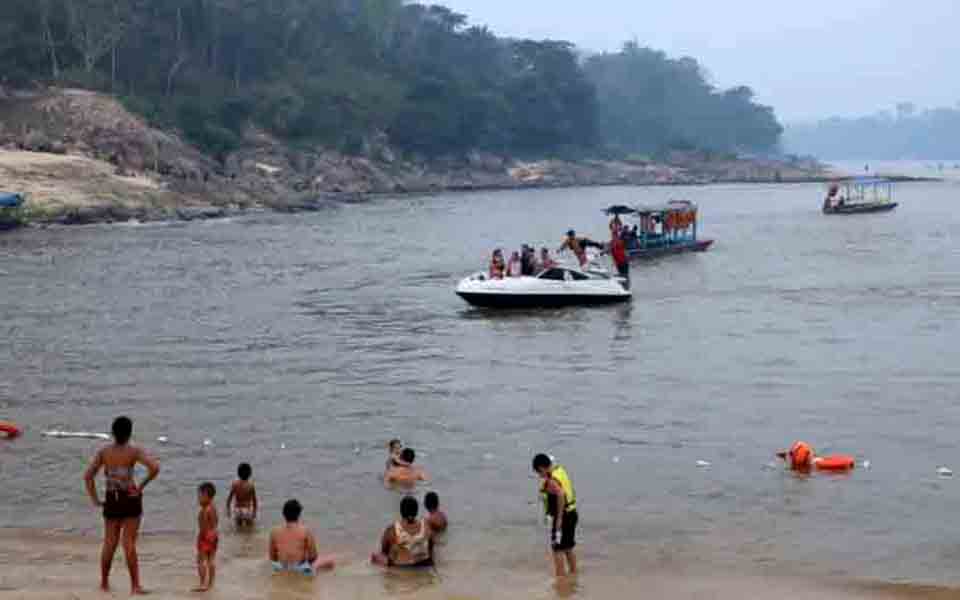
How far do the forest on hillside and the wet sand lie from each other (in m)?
80.5

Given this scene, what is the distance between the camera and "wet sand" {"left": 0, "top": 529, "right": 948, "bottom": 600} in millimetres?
13367

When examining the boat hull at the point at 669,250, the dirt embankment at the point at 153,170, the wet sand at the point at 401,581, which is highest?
the dirt embankment at the point at 153,170

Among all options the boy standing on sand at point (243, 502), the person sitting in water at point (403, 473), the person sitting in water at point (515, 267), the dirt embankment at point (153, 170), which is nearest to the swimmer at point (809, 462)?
the person sitting in water at point (403, 473)

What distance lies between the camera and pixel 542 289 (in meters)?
33.9

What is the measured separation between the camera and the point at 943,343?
29.7 metres

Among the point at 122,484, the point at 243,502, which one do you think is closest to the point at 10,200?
the point at 243,502

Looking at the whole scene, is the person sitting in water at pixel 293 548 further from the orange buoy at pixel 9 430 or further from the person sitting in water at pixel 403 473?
the orange buoy at pixel 9 430

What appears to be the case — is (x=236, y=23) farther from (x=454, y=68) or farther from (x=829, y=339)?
(x=829, y=339)

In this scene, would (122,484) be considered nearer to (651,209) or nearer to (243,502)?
(243,502)

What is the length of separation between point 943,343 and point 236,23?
93751mm

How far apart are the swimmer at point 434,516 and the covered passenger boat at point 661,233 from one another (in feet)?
107

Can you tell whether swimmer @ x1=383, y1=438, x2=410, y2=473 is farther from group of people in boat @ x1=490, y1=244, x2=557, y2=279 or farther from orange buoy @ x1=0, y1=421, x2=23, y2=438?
group of people in boat @ x1=490, y1=244, x2=557, y2=279

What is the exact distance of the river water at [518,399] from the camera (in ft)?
52.9

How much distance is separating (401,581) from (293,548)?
1.20m
